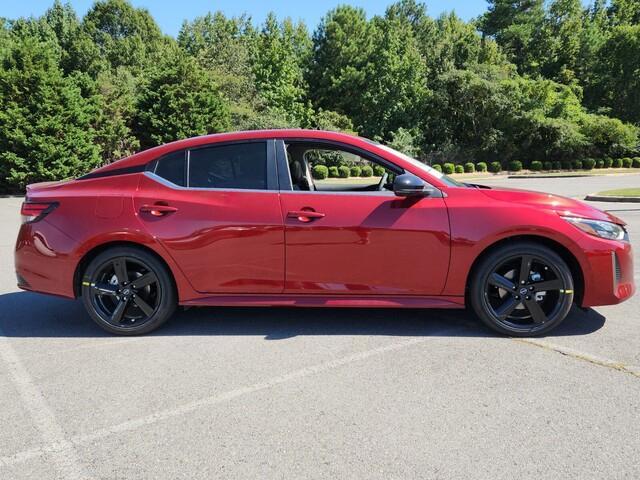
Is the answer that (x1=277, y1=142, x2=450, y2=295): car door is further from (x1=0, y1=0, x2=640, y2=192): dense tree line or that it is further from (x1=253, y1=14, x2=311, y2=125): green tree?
(x1=253, y1=14, x2=311, y2=125): green tree

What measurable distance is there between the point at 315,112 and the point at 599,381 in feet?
153

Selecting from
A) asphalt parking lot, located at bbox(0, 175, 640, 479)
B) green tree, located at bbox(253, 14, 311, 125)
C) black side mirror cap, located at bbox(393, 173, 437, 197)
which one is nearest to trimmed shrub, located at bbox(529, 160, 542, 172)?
green tree, located at bbox(253, 14, 311, 125)

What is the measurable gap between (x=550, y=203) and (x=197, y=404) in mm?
2984

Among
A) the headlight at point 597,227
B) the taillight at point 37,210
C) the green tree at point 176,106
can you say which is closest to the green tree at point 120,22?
the green tree at point 176,106

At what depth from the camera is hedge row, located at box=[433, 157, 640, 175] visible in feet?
134

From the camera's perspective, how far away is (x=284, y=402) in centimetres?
320

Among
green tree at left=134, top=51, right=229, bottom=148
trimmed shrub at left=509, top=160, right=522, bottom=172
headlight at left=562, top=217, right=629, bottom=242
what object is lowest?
headlight at left=562, top=217, right=629, bottom=242

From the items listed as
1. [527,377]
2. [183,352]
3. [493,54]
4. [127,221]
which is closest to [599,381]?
[527,377]

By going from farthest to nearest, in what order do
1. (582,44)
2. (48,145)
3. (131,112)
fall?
(582,44) < (131,112) < (48,145)

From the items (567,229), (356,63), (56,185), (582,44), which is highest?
(582,44)

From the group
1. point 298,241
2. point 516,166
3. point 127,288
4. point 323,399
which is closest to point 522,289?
point 298,241

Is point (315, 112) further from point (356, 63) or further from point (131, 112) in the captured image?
point (131, 112)

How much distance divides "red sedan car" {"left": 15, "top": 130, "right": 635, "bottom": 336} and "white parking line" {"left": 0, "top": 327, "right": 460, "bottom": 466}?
38 centimetres

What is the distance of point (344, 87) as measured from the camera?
48812 millimetres
